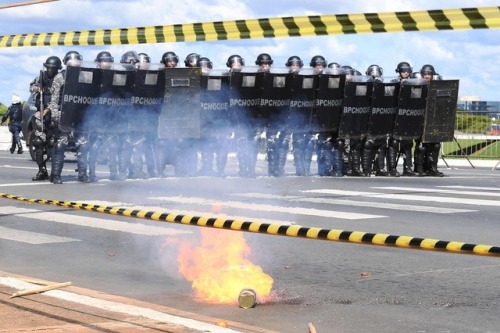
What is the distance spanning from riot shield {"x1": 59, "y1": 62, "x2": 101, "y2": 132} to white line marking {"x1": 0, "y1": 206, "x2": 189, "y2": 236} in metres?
5.13

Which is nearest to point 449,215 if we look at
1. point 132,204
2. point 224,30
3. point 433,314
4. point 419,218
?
point 419,218

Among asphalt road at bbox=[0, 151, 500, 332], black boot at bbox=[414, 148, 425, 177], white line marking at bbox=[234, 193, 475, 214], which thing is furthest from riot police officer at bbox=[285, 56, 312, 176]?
white line marking at bbox=[234, 193, 475, 214]

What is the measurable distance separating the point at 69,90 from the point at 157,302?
1210 centimetres

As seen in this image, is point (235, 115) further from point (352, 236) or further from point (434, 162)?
point (352, 236)

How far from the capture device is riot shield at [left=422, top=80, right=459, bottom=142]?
24219 millimetres

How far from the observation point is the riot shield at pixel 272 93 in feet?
71.4

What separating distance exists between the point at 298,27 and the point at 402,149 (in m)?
16.2

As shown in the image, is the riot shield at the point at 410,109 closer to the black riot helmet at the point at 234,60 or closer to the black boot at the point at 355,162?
the black boot at the point at 355,162

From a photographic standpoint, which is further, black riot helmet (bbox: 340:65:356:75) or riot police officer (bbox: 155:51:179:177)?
black riot helmet (bbox: 340:65:356:75)

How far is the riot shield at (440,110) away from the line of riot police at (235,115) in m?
0.02

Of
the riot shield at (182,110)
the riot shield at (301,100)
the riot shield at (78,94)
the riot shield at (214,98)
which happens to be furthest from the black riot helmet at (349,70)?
the riot shield at (78,94)

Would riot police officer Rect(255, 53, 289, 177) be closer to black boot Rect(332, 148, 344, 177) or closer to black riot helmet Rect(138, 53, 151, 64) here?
black boot Rect(332, 148, 344, 177)

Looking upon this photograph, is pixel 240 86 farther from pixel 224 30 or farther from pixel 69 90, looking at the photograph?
pixel 224 30

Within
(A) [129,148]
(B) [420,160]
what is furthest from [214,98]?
(B) [420,160]
